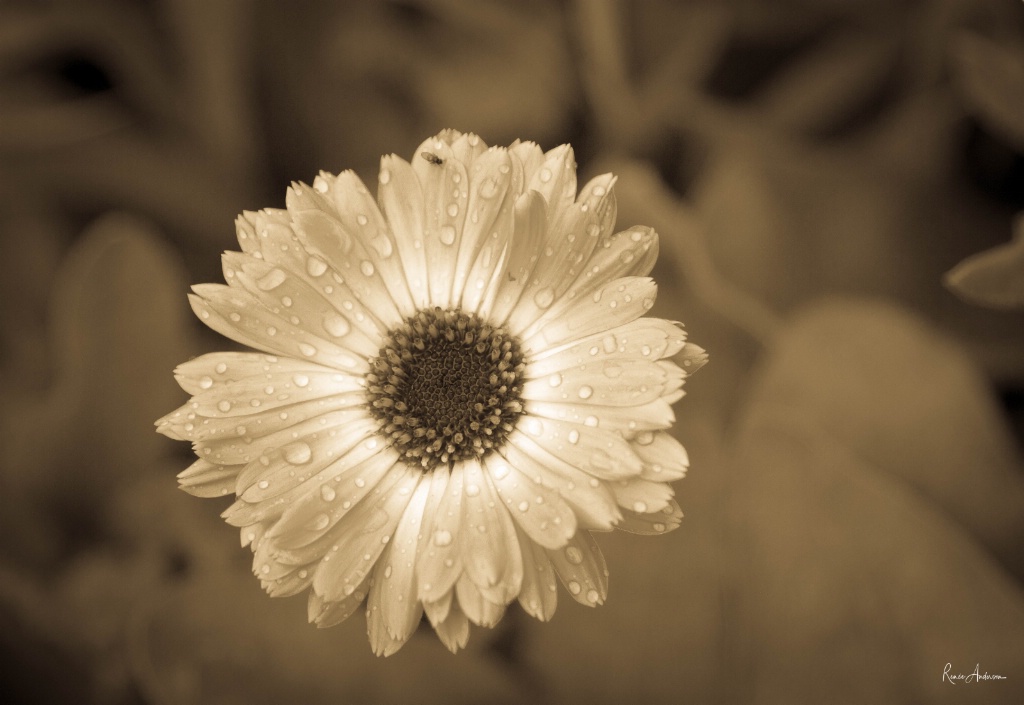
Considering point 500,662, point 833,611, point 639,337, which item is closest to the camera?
point 639,337

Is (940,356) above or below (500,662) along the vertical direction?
above

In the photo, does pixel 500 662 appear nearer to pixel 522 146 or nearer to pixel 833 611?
pixel 833 611

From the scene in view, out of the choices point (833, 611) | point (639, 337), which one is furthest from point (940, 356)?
point (639, 337)

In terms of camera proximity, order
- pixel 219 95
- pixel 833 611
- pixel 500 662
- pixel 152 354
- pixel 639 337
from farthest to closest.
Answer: pixel 219 95 → pixel 152 354 → pixel 500 662 → pixel 833 611 → pixel 639 337

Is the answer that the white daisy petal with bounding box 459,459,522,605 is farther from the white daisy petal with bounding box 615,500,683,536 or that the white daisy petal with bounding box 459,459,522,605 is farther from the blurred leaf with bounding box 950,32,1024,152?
the blurred leaf with bounding box 950,32,1024,152

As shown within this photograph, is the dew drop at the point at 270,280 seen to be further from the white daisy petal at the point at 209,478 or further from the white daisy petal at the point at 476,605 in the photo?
the white daisy petal at the point at 476,605
